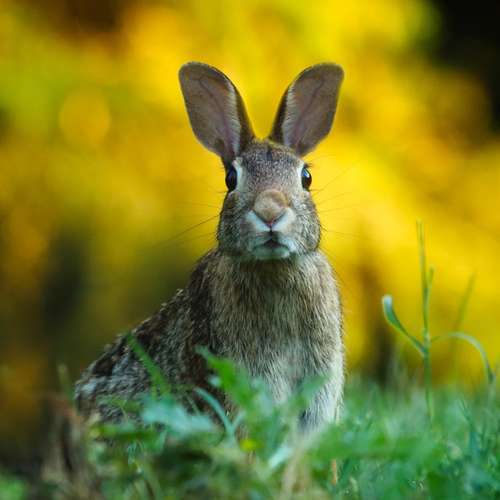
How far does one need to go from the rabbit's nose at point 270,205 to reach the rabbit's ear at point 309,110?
524 mm

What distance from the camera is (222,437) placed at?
207cm

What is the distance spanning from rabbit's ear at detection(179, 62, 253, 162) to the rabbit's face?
93mm

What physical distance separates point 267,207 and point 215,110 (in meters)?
0.70

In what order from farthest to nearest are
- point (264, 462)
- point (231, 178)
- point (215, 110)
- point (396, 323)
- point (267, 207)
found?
point (215, 110) < point (231, 178) < point (267, 207) < point (396, 323) < point (264, 462)

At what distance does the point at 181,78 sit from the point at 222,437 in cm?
199

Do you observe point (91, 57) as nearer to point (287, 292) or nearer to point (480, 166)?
point (480, 166)

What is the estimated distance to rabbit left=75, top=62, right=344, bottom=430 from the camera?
328cm

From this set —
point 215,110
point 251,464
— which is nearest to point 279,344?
point 215,110

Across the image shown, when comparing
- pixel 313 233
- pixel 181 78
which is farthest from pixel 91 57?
pixel 313 233

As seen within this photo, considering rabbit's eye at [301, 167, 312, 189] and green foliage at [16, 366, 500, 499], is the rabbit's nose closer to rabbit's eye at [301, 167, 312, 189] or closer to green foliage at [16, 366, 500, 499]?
rabbit's eye at [301, 167, 312, 189]

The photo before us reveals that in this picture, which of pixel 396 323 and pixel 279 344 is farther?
pixel 279 344

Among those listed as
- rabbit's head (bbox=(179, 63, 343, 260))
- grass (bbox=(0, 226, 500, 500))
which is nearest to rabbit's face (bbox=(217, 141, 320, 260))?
rabbit's head (bbox=(179, 63, 343, 260))

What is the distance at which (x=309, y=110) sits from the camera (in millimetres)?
3855

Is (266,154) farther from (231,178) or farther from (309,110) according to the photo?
(309,110)
